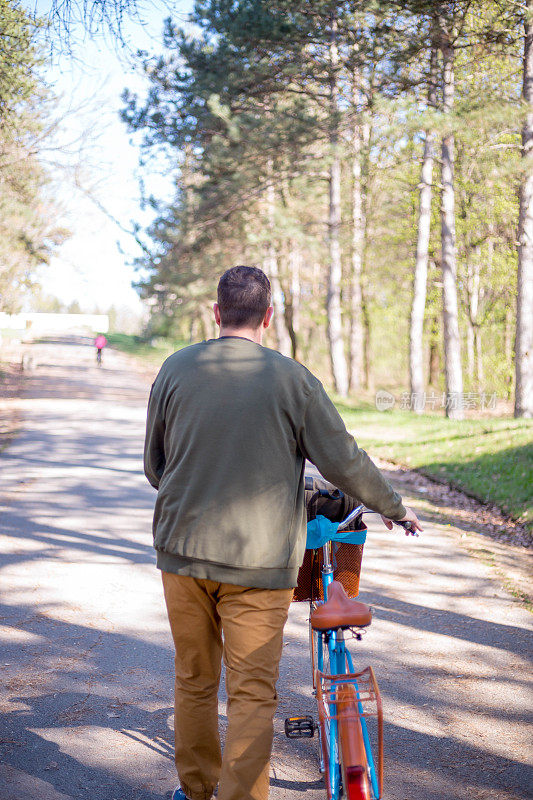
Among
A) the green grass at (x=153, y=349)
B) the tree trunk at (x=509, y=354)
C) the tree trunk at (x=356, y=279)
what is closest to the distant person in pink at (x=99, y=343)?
the green grass at (x=153, y=349)

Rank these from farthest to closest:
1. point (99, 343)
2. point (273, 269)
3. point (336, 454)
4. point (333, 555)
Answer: point (99, 343)
point (273, 269)
point (333, 555)
point (336, 454)

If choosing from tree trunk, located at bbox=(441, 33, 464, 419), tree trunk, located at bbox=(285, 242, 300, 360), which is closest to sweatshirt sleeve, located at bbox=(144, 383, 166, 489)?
tree trunk, located at bbox=(441, 33, 464, 419)

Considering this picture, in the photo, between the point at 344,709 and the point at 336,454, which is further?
the point at 336,454

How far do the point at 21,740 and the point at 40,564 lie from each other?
3.29 m

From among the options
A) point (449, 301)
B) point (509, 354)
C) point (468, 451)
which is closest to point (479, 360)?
point (509, 354)

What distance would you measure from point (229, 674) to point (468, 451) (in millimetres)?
11395

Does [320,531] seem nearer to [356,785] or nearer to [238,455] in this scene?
[238,455]

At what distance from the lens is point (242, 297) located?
288 cm

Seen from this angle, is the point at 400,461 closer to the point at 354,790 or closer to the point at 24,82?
Answer: the point at 24,82

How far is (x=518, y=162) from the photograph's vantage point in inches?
607

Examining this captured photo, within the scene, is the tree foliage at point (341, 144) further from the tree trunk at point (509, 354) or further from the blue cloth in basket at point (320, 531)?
the blue cloth in basket at point (320, 531)

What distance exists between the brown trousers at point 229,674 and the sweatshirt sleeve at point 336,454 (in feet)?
1.52

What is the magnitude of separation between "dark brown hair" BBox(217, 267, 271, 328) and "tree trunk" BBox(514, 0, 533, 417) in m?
14.6

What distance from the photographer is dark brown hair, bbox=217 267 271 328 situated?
2.87 meters
